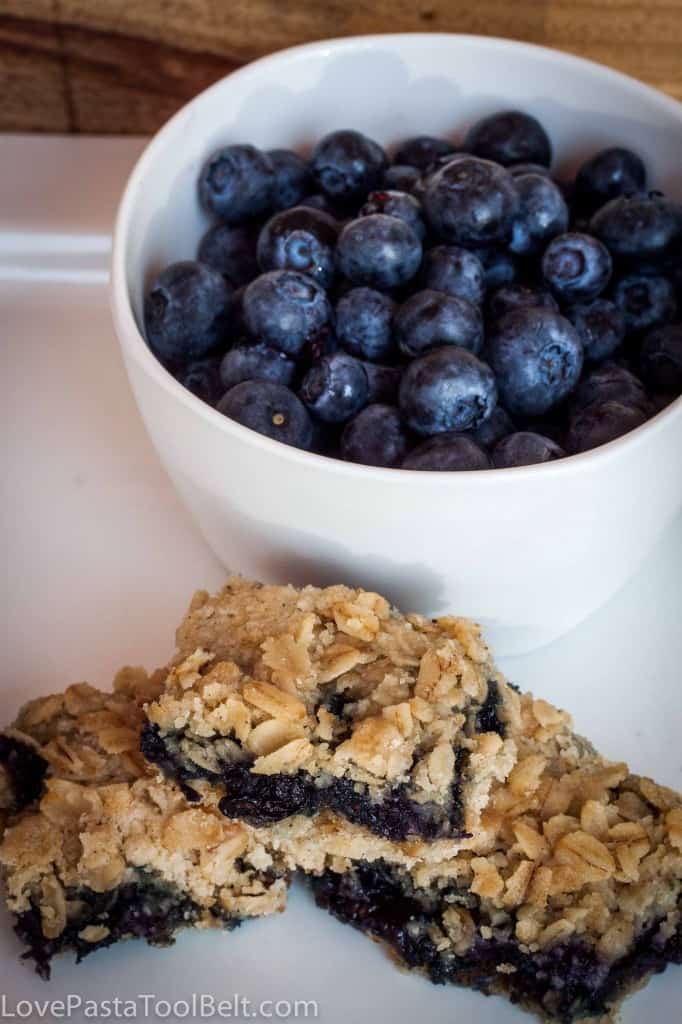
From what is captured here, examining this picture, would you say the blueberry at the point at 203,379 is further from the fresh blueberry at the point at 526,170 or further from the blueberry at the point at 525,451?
the fresh blueberry at the point at 526,170

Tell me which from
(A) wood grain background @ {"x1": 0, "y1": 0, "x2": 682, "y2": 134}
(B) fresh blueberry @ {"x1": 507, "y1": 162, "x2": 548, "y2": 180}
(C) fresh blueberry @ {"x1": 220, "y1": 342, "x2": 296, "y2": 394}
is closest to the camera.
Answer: (C) fresh blueberry @ {"x1": 220, "y1": 342, "x2": 296, "y2": 394}

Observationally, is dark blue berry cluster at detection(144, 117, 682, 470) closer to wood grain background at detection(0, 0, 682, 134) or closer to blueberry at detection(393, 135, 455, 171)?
blueberry at detection(393, 135, 455, 171)

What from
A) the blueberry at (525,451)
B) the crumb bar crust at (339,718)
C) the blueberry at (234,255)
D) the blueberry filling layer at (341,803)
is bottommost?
the blueberry filling layer at (341,803)

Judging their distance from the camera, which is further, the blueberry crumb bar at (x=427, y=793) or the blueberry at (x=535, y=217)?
the blueberry at (x=535, y=217)

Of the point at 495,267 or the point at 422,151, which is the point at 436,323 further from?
the point at 422,151

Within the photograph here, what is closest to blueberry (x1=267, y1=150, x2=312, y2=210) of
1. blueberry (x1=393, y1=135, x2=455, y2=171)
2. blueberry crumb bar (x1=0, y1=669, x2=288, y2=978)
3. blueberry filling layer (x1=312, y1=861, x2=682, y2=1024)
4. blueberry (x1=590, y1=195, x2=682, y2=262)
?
blueberry (x1=393, y1=135, x2=455, y2=171)

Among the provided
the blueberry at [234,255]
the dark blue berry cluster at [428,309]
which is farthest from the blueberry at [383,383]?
the blueberry at [234,255]
